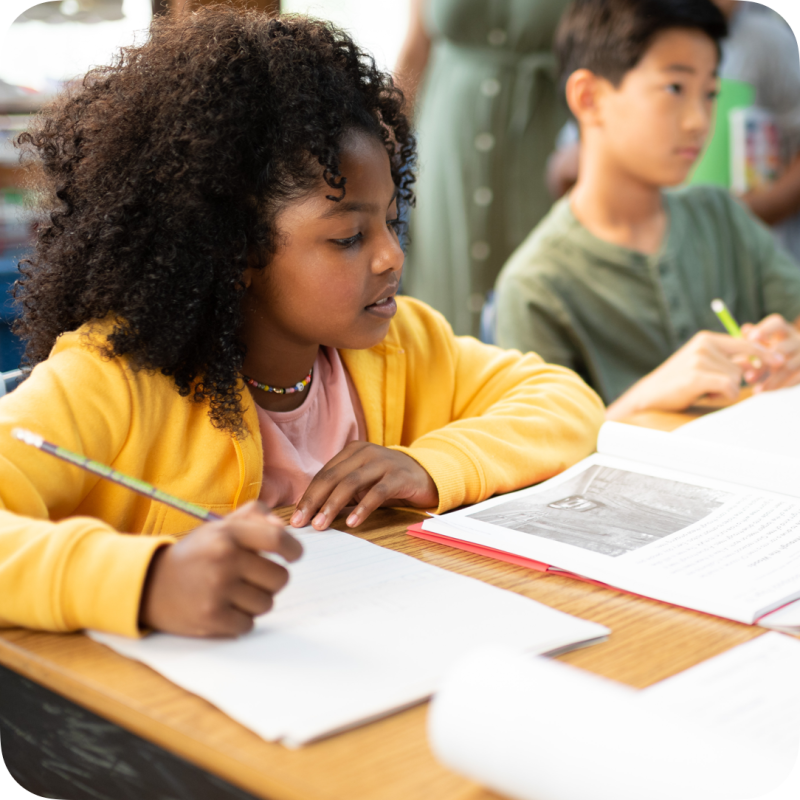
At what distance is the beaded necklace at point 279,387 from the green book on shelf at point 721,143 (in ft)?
6.22

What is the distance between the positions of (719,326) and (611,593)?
46.6 inches

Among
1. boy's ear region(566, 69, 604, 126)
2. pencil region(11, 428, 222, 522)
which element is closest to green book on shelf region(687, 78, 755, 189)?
boy's ear region(566, 69, 604, 126)

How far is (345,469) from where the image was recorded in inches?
31.0

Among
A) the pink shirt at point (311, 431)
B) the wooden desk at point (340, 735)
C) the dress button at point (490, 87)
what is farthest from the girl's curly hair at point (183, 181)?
the dress button at point (490, 87)

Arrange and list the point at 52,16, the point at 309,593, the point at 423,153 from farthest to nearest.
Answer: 1. the point at 52,16
2. the point at 423,153
3. the point at 309,593

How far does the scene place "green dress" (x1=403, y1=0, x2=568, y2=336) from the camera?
1.94m

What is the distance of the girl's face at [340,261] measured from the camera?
0.87 meters

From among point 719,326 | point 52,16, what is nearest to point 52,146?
point 719,326

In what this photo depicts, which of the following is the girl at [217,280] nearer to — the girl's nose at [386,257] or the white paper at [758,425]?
the girl's nose at [386,257]

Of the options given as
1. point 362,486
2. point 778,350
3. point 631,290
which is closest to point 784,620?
point 362,486

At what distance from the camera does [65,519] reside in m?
0.64

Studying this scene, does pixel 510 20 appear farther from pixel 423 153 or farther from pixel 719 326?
pixel 719 326

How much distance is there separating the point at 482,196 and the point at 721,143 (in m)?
0.97

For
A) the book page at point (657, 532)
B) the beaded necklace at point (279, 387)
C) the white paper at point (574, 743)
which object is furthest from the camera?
the beaded necklace at point (279, 387)
